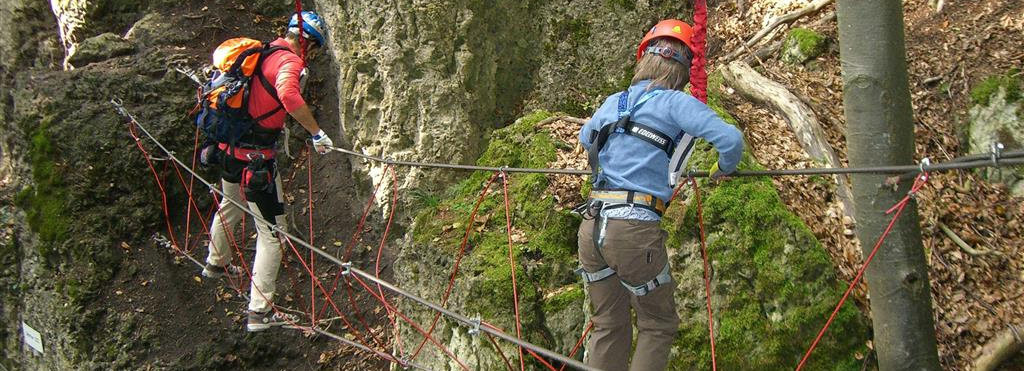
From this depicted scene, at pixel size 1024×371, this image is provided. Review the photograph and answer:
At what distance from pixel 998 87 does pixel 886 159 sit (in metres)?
1.93

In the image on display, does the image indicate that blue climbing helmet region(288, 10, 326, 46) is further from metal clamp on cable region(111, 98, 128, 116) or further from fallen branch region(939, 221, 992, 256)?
fallen branch region(939, 221, 992, 256)

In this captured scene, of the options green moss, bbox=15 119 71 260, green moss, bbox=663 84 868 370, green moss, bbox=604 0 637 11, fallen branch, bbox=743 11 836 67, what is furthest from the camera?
green moss, bbox=15 119 71 260

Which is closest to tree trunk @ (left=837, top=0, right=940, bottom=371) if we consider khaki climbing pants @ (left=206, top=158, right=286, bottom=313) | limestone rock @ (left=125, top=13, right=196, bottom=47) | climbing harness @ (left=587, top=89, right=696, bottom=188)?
climbing harness @ (left=587, top=89, right=696, bottom=188)

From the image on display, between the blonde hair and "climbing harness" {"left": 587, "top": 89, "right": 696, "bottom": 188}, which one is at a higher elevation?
the blonde hair

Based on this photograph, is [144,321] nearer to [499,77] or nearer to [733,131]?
[499,77]

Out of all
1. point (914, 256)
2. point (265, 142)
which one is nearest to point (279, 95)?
point (265, 142)

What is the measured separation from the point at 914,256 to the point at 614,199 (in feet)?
5.02

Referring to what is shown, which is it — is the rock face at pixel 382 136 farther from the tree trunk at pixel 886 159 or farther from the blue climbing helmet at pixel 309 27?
the tree trunk at pixel 886 159

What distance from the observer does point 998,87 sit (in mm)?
4469

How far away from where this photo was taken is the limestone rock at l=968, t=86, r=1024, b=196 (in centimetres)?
431

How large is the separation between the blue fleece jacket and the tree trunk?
2.82 ft

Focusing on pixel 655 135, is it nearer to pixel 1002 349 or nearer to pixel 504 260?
pixel 504 260

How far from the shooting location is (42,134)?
22.4 ft

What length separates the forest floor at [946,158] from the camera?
3875 mm
